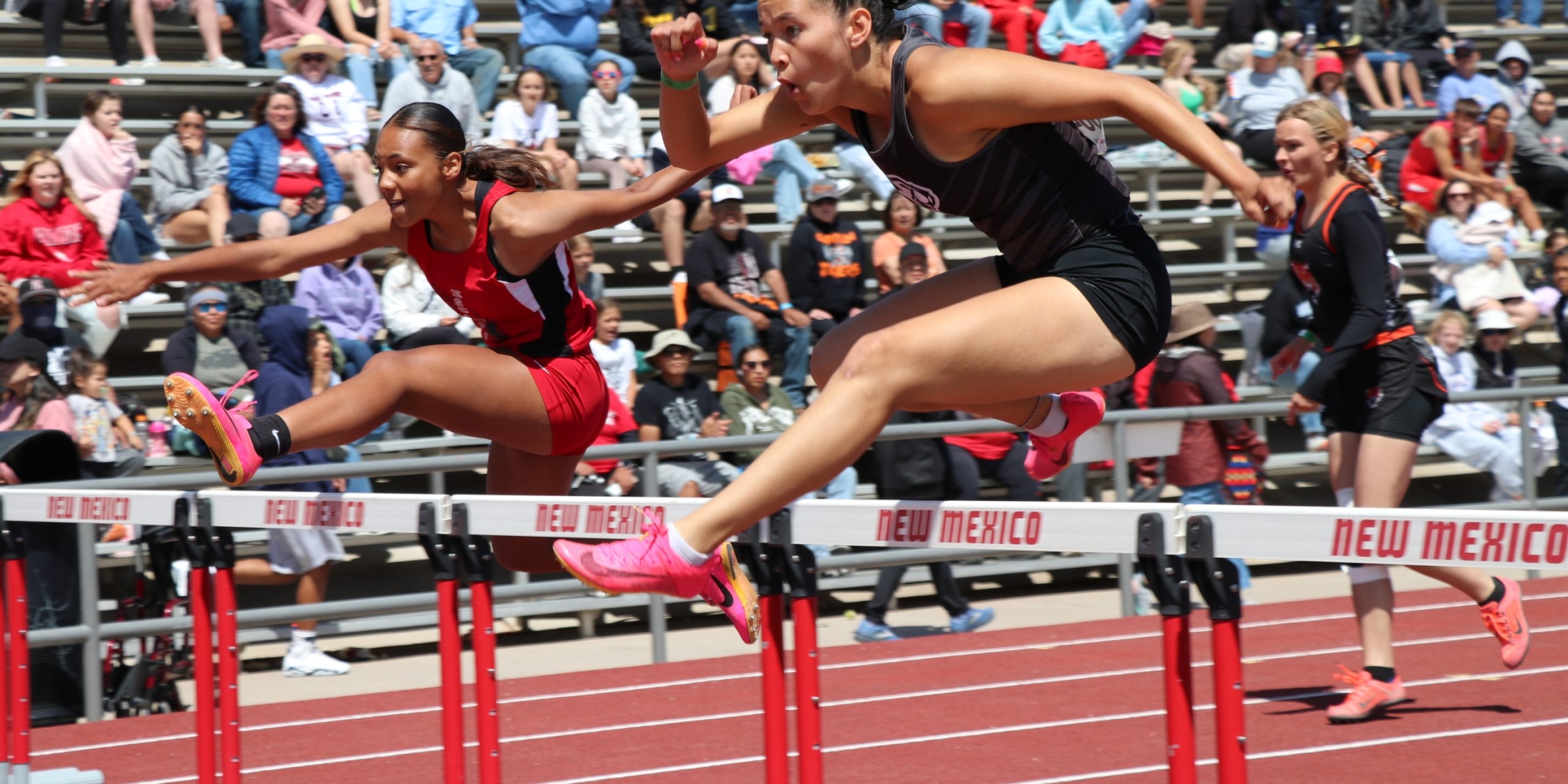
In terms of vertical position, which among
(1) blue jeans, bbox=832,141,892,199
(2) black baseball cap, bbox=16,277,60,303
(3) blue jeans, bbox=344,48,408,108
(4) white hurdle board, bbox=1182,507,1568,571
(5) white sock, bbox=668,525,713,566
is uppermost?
(3) blue jeans, bbox=344,48,408,108

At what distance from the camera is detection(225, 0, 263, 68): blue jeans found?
11.0m

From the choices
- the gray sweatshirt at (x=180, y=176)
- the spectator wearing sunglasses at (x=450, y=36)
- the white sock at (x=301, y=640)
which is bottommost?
the white sock at (x=301, y=640)

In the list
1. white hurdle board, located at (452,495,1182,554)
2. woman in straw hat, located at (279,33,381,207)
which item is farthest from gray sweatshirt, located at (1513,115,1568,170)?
white hurdle board, located at (452,495,1182,554)

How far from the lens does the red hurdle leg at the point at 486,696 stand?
364 cm

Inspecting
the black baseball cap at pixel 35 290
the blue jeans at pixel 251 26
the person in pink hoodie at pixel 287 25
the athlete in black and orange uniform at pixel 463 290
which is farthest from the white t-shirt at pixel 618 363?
the athlete in black and orange uniform at pixel 463 290

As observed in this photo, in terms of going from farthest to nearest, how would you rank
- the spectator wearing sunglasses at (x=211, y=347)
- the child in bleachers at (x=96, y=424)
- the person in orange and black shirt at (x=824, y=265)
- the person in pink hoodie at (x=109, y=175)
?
the person in orange and black shirt at (x=824, y=265)
the person in pink hoodie at (x=109, y=175)
the spectator wearing sunglasses at (x=211, y=347)
the child in bleachers at (x=96, y=424)

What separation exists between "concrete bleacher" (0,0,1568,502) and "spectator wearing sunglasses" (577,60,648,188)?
281 mm

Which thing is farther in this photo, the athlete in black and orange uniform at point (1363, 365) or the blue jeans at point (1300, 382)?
the blue jeans at point (1300, 382)

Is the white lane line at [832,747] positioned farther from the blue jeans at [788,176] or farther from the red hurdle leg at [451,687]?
the blue jeans at [788,176]

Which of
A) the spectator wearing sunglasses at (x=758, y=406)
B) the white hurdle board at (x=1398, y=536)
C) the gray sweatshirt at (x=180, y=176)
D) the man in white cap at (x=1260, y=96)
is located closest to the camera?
the white hurdle board at (x=1398, y=536)

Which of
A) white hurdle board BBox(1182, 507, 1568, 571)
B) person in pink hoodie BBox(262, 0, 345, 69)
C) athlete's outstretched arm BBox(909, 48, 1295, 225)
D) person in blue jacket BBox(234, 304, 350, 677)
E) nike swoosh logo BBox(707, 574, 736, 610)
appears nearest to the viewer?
white hurdle board BBox(1182, 507, 1568, 571)

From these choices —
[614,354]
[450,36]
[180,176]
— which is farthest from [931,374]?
[450,36]

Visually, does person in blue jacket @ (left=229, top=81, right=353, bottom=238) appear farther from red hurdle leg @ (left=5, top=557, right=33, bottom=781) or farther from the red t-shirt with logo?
red hurdle leg @ (left=5, top=557, right=33, bottom=781)

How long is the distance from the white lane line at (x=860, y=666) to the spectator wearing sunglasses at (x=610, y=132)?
4353mm
